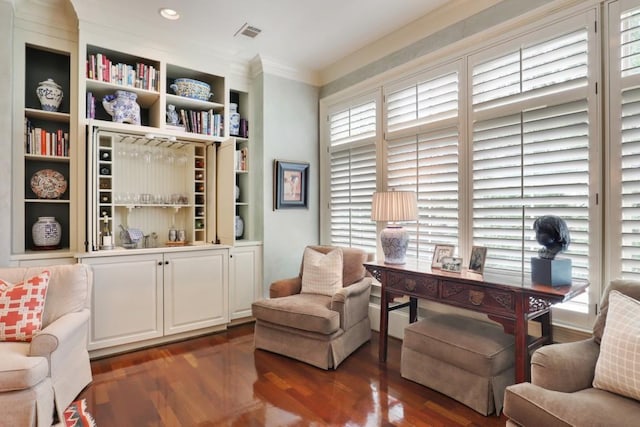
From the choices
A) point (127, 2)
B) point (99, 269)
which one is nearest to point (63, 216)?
point (99, 269)

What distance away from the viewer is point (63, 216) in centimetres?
321

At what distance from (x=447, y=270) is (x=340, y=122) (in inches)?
88.1

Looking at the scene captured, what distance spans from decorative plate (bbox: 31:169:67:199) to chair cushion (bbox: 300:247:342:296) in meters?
2.29

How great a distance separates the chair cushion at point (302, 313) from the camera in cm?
272

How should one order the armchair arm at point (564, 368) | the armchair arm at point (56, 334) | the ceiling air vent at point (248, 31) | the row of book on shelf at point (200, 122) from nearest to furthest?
the armchair arm at point (564, 368)
the armchair arm at point (56, 334)
the ceiling air vent at point (248, 31)
the row of book on shelf at point (200, 122)

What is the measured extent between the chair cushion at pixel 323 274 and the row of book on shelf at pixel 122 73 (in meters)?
2.26

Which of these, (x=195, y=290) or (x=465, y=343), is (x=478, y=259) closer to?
(x=465, y=343)

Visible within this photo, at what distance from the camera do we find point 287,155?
13.4 feet

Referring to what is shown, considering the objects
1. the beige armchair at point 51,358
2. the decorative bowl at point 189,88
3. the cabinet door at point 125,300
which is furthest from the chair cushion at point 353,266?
the decorative bowl at point 189,88

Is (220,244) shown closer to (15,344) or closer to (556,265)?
(15,344)

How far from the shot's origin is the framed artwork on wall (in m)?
3.98

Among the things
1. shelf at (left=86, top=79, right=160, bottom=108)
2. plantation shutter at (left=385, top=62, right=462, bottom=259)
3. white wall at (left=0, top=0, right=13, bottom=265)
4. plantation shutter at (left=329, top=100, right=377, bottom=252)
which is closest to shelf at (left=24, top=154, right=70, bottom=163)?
white wall at (left=0, top=0, right=13, bottom=265)

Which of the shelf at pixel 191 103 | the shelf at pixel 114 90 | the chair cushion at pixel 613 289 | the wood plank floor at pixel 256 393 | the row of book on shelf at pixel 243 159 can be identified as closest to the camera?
the chair cushion at pixel 613 289

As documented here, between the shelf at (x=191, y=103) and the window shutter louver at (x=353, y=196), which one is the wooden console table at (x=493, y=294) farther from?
the shelf at (x=191, y=103)
